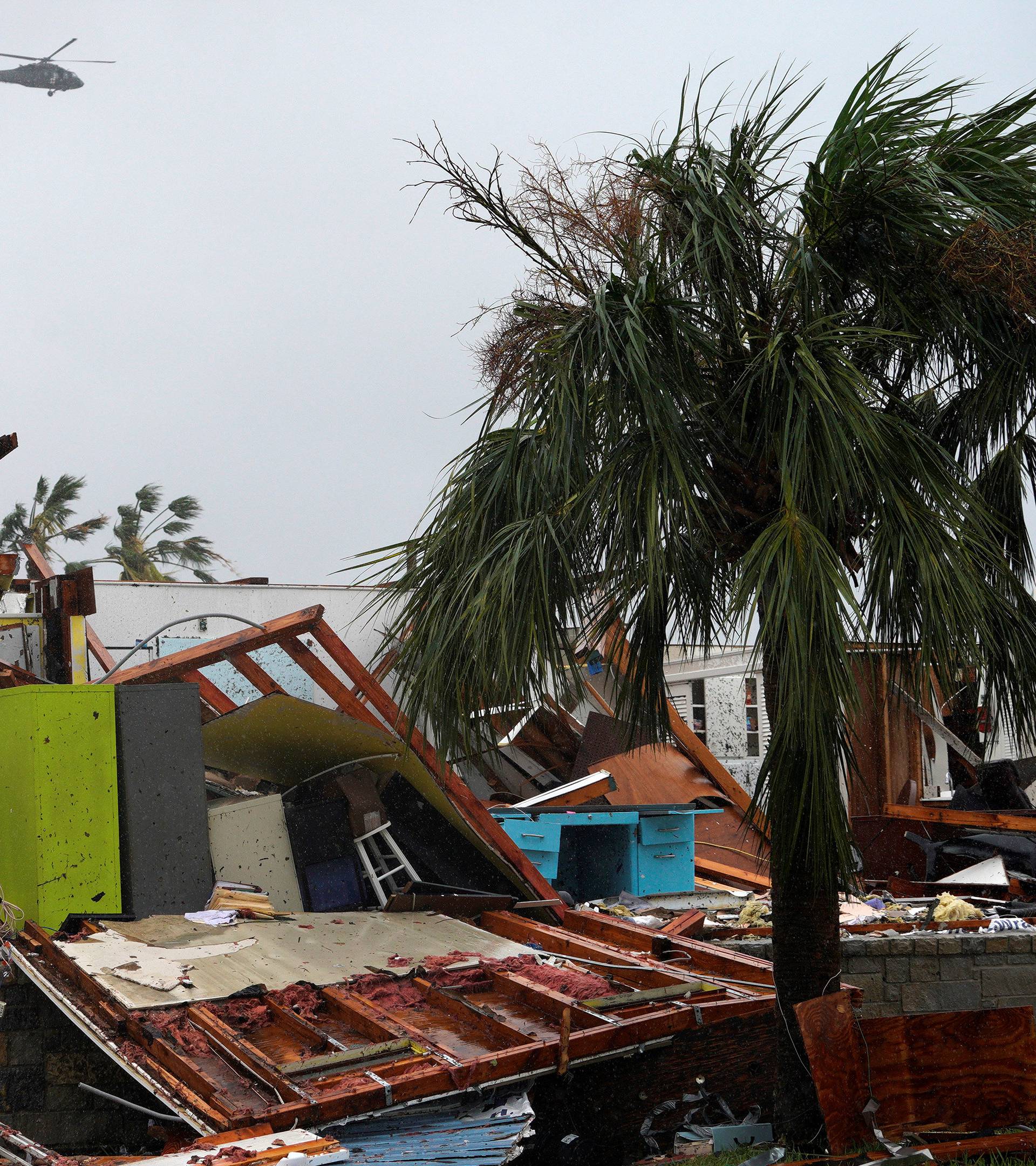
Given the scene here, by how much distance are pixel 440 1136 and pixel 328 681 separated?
4.24 m

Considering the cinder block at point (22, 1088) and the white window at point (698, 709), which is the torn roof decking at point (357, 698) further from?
the white window at point (698, 709)

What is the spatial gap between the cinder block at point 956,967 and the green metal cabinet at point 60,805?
5558mm

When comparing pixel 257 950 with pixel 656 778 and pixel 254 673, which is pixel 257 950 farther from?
pixel 656 778

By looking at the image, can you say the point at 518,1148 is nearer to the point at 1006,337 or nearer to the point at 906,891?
the point at 1006,337

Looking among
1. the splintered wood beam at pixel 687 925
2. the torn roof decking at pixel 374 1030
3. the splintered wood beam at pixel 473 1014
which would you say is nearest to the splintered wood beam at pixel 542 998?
the torn roof decking at pixel 374 1030

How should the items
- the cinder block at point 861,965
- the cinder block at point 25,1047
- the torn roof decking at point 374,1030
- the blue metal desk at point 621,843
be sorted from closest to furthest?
1. the torn roof decking at point 374,1030
2. the cinder block at point 25,1047
3. the cinder block at point 861,965
4. the blue metal desk at point 621,843

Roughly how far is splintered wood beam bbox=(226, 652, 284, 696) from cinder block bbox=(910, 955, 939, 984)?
492cm

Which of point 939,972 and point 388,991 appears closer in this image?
point 388,991

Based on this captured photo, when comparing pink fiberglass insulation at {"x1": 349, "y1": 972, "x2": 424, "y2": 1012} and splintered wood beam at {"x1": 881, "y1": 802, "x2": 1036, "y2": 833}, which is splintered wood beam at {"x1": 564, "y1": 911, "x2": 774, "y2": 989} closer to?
pink fiberglass insulation at {"x1": 349, "y1": 972, "x2": 424, "y2": 1012}

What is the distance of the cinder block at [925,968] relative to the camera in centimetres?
777

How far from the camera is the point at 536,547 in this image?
5.39 meters

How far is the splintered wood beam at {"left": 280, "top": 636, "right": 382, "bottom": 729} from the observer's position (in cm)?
859

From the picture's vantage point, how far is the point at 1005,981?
7.82m

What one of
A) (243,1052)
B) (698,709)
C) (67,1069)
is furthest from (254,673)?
(698,709)
